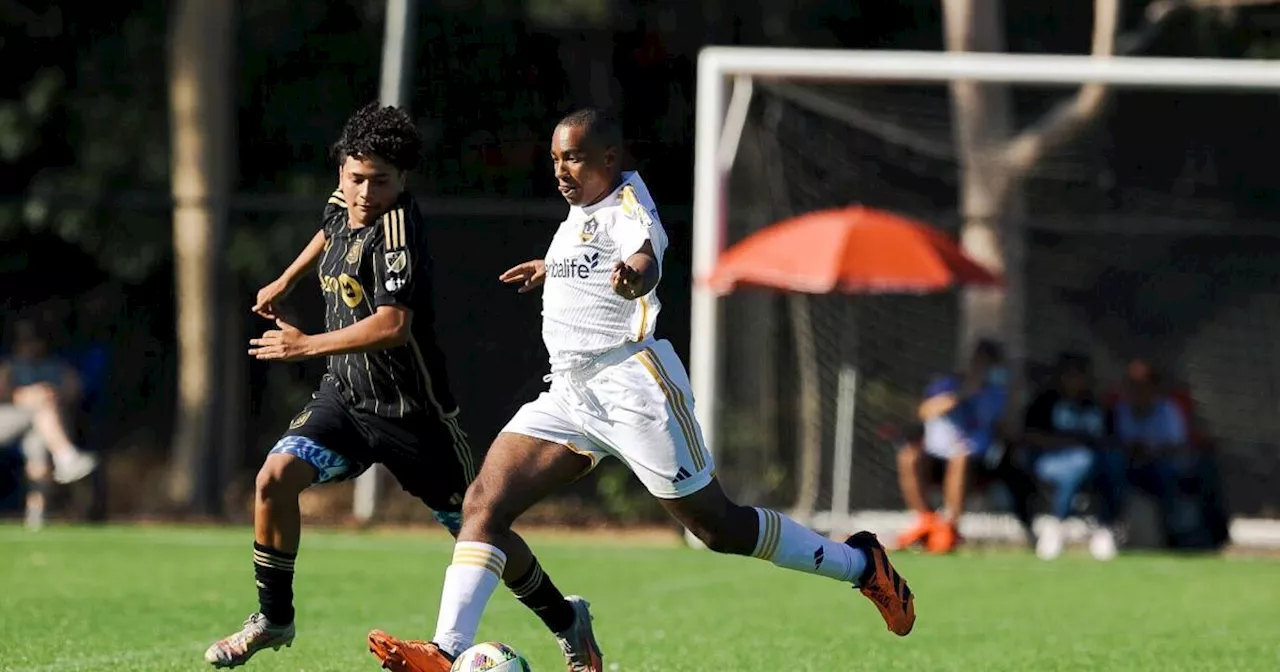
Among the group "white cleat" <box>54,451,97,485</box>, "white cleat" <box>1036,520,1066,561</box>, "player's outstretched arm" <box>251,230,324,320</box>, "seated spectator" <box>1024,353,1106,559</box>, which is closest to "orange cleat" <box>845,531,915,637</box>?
"player's outstretched arm" <box>251,230,324,320</box>

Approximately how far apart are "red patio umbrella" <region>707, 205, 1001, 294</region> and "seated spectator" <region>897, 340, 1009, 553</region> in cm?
76

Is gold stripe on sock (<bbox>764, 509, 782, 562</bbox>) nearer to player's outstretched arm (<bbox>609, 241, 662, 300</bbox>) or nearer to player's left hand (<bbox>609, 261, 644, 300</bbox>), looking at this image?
player's outstretched arm (<bbox>609, 241, 662, 300</bbox>)

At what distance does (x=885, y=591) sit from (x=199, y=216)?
13974 mm

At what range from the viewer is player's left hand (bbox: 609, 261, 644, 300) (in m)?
6.20

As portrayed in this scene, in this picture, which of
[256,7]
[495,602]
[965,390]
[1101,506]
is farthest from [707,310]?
[256,7]

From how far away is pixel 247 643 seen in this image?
704 centimetres

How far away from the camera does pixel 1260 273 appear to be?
19859mm

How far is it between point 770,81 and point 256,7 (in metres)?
8.75

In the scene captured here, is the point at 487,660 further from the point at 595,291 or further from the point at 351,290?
the point at 351,290

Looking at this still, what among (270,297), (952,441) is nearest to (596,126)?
(270,297)

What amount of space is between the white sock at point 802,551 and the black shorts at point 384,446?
40.9 inches

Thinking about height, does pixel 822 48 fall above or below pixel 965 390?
above

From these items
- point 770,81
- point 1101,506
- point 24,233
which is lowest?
point 1101,506

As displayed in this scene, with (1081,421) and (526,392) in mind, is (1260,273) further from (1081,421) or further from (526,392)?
(526,392)
